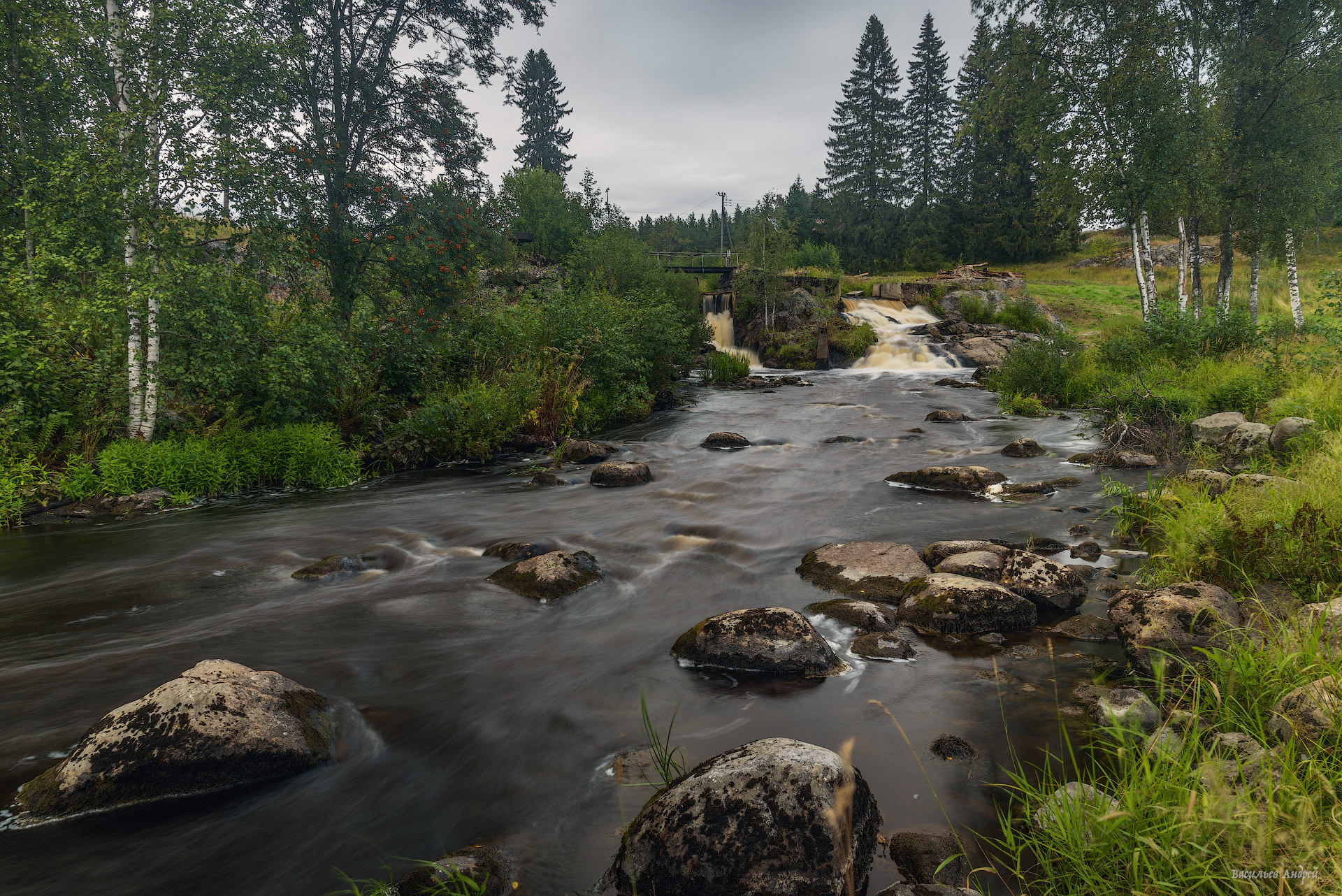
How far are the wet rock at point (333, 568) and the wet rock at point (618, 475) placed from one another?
4.79m

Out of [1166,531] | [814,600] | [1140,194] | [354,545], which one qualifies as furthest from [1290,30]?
[354,545]

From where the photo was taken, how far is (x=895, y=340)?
111ft

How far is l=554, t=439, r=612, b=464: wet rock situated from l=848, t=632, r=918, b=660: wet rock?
30.6 feet

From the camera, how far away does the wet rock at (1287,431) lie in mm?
8531

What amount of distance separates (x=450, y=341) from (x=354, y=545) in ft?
26.1

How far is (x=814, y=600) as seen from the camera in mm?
6605

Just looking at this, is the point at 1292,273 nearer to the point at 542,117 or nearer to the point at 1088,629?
the point at 1088,629

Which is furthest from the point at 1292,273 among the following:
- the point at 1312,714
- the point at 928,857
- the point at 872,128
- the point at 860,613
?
the point at 872,128

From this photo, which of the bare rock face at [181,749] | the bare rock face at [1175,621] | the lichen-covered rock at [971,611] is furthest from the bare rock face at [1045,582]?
the bare rock face at [181,749]

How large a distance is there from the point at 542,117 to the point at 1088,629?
79.1m

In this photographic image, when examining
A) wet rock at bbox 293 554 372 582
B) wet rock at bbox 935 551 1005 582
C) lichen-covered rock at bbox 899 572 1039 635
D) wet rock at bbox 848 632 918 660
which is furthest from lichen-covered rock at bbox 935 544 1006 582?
wet rock at bbox 293 554 372 582

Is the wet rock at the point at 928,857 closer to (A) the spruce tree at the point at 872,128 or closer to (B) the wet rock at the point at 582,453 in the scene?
(B) the wet rock at the point at 582,453

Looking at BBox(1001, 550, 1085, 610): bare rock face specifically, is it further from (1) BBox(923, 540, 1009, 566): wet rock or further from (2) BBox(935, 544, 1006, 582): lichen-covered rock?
(1) BBox(923, 540, 1009, 566): wet rock

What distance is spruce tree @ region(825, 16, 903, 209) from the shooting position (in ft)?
195
